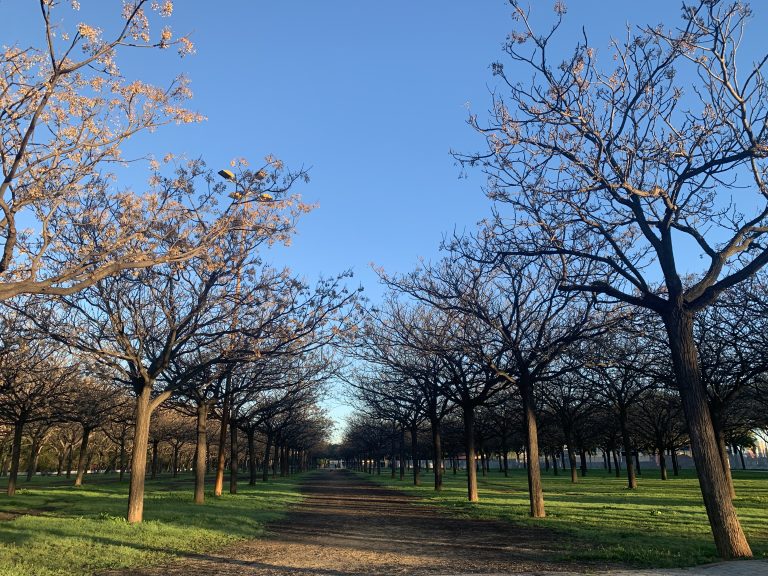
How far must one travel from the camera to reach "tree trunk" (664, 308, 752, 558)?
29.9 ft

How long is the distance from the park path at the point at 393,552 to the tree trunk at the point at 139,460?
11.1 feet

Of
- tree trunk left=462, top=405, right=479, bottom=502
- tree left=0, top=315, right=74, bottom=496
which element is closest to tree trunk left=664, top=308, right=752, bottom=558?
tree trunk left=462, top=405, right=479, bottom=502

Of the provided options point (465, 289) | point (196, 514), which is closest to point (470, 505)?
point (465, 289)

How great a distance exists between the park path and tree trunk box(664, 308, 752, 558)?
0.71m

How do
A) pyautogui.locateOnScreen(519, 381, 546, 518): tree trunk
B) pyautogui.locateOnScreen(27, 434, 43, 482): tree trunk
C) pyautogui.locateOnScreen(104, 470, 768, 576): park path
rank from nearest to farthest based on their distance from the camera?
pyautogui.locateOnScreen(104, 470, 768, 576): park path < pyautogui.locateOnScreen(519, 381, 546, 518): tree trunk < pyautogui.locateOnScreen(27, 434, 43, 482): tree trunk

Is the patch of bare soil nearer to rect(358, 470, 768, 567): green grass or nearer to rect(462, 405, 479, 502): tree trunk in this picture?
rect(358, 470, 768, 567): green grass

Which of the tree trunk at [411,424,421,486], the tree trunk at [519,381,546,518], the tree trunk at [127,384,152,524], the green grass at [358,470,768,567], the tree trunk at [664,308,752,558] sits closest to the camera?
the tree trunk at [664,308,752,558]

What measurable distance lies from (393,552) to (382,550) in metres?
0.33

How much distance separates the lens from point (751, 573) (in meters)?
7.63

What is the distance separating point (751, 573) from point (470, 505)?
14150 mm

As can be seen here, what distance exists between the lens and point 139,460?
1454 cm

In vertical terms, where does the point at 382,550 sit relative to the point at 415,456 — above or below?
below

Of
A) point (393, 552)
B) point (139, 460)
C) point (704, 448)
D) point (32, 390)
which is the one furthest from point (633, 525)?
point (32, 390)

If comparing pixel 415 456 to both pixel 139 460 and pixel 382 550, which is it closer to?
pixel 139 460
